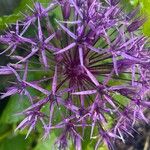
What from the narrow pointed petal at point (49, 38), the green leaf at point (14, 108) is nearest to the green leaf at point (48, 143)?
the green leaf at point (14, 108)

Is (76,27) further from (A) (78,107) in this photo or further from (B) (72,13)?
(A) (78,107)

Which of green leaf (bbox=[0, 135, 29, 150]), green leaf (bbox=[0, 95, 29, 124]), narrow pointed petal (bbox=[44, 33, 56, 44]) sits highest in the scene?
narrow pointed petal (bbox=[44, 33, 56, 44])

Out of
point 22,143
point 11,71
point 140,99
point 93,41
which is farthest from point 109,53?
point 22,143

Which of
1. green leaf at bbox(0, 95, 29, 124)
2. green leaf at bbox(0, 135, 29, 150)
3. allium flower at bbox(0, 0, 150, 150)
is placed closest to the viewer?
allium flower at bbox(0, 0, 150, 150)

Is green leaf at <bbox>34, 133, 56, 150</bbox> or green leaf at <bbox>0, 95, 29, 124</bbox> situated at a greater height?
green leaf at <bbox>0, 95, 29, 124</bbox>

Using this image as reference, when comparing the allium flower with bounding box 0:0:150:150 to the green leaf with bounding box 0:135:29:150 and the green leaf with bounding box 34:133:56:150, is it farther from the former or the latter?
the green leaf with bounding box 0:135:29:150

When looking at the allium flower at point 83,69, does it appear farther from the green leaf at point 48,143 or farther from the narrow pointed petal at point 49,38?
the green leaf at point 48,143

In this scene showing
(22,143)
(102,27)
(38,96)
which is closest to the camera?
(102,27)

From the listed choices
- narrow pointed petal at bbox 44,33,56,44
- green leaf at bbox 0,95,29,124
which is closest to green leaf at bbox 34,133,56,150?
green leaf at bbox 0,95,29,124

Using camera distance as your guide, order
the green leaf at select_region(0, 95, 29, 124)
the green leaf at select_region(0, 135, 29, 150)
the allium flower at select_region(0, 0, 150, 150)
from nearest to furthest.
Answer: the allium flower at select_region(0, 0, 150, 150) → the green leaf at select_region(0, 95, 29, 124) → the green leaf at select_region(0, 135, 29, 150)
